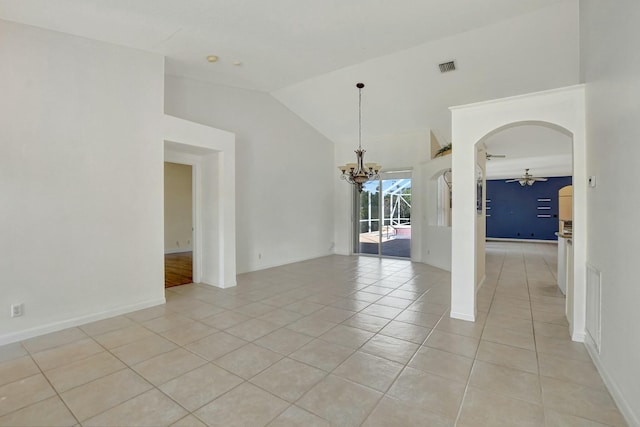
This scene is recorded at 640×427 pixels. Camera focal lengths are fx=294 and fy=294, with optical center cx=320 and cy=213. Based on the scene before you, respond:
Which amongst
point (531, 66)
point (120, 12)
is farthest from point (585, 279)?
point (120, 12)

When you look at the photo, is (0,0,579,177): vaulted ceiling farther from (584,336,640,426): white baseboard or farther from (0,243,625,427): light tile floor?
(584,336,640,426): white baseboard

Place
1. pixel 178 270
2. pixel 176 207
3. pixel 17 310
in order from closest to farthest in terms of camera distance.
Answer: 1. pixel 17 310
2. pixel 178 270
3. pixel 176 207

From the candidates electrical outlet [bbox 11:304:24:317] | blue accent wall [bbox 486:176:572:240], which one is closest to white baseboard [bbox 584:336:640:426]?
electrical outlet [bbox 11:304:24:317]

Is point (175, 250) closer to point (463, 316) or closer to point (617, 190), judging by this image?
point (463, 316)

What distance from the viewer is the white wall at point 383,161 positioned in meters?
7.52

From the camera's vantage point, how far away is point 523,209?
13.3m

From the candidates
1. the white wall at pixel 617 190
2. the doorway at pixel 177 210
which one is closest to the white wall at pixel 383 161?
the doorway at pixel 177 210

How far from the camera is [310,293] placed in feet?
15.8

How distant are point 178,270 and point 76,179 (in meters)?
3.53

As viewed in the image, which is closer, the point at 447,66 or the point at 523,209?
the point at 447,66

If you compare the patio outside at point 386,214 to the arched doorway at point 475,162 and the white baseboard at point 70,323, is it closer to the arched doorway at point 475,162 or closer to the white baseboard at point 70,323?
the arched doorway at point 475,162

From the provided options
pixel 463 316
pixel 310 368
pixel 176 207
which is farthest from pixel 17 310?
pixel 176 207

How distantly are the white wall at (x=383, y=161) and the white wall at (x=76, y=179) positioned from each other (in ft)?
17.2

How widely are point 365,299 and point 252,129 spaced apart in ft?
13.9
